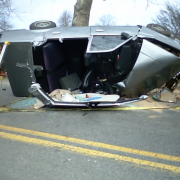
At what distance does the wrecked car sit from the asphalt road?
19.5 inches

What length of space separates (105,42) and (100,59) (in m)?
1.11

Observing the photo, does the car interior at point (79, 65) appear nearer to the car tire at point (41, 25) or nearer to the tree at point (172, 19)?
the car tire at point (41, 25)

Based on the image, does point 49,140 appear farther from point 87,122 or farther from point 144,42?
point 144,42

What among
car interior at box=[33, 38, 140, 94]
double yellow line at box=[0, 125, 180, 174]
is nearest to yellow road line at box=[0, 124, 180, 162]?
double yellow line at box=[0, 125, 180, 174]

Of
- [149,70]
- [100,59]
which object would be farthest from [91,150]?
[100,59]

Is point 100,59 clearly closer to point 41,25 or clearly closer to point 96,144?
point 41,25

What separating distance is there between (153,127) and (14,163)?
7.32ft

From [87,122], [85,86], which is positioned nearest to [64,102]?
[87,122]

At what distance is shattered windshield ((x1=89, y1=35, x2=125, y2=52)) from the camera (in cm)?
434

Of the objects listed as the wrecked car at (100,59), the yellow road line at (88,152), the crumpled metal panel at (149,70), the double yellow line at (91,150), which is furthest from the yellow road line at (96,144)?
the crumpled metal panel at (149,70)

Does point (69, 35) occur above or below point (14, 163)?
above

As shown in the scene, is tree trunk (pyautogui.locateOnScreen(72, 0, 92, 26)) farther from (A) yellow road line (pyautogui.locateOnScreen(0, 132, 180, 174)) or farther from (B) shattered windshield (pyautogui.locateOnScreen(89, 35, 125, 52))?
(A) yellow road line (pyautogui.locateOnScreen(0, 132, 180, 174))

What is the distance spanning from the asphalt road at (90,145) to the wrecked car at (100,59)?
1.63 feet

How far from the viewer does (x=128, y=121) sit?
4.04 metres
